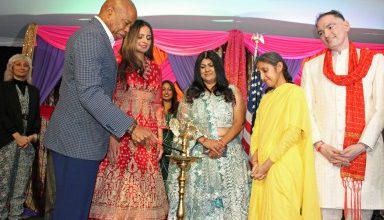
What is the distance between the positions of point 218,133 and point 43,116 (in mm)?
4065

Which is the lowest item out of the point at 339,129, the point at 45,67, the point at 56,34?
the point at 339,129

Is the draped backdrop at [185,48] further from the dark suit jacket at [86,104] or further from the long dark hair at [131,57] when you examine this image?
the dark suit jacket at [86,104]

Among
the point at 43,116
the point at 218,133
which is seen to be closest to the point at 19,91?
the point at 43,116

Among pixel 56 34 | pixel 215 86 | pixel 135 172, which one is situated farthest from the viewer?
pixel 56 34

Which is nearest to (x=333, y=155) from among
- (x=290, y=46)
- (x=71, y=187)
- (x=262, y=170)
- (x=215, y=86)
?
(x=262, y=170)

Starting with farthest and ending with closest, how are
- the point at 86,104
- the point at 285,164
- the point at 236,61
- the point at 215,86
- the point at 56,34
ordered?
the point at 56,34, the point at 236,61, the point at 215,86, the point at 285,164, the point at 86,104

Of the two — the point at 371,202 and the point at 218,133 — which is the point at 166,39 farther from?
the point at 371,202

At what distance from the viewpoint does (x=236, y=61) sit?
6.74 meters

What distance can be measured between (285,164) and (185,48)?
4727 millimetres

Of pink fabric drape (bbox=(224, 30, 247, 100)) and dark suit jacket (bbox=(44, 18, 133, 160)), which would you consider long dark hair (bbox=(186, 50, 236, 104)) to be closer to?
dark suit jacket (bbox=(44, 18, 133, 160))

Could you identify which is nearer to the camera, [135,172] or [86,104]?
[86,104]

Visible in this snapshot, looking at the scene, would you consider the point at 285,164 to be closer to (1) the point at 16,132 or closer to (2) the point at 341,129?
(2) the point at 341,129

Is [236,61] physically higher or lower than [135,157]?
higher

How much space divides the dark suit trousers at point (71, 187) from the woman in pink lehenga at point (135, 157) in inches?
26.8
